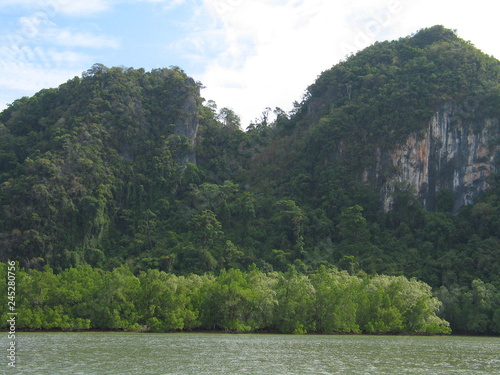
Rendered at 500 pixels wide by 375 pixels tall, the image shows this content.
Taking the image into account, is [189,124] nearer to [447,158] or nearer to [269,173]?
[269,173]

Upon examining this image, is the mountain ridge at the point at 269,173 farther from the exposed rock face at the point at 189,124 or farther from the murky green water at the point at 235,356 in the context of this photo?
the murky green water at the point at 235,356

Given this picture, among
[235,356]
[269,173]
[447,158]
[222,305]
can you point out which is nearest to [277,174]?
[269,173]

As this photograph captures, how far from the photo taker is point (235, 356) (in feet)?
101

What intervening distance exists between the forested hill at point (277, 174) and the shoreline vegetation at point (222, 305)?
444 inches

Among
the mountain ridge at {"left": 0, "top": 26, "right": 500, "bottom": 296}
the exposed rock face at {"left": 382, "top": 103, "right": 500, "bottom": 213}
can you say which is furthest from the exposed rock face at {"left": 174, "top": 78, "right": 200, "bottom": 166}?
the exposed rock face at {"left": 382, "top": 103, "right": 500, "bottom": 213}

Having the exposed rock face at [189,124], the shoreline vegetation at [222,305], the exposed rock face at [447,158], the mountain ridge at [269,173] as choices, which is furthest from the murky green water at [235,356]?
the exposed rock face at [189,124]

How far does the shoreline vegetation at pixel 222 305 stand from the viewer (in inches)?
1811

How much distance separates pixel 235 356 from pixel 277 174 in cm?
6957

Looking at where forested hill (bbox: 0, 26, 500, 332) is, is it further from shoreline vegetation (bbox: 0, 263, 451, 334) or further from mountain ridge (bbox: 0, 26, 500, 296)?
shoreline vegetation (bbox: 0, 263, 451, 334)

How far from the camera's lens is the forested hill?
77188 mm

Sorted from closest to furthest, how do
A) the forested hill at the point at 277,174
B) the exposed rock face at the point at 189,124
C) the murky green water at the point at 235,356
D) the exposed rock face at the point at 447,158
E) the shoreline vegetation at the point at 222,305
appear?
1. the murky green water at the point at 235,356
2. the shoreline vegetation at the point at 222,305
3. the forested hill at the point at 277,174
4. the exposed rock face at the point at 447,158
5. the exposed rock face at the point at 189,124

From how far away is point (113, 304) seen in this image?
4600 cm

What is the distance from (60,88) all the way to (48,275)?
212 ft

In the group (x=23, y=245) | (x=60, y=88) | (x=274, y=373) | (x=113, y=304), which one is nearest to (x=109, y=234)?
(x=23, y=245)
